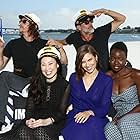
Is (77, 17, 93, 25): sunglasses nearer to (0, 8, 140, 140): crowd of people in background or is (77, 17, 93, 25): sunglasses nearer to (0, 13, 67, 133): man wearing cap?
(0, 8, 140, 140): crowd of people in background


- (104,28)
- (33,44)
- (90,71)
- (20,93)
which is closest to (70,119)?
(90,71)

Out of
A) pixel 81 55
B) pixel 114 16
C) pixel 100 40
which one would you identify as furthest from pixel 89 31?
pixel 81 55

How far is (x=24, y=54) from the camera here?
16.3ft

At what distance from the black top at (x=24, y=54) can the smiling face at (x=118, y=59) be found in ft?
3.36

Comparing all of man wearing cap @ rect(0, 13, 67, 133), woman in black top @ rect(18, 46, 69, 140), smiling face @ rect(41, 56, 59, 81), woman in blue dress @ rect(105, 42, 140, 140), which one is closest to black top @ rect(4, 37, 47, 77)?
man wearing cap @ rect(0, 13, 67, 133)

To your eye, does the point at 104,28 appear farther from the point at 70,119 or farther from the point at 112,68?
the point at 70,119

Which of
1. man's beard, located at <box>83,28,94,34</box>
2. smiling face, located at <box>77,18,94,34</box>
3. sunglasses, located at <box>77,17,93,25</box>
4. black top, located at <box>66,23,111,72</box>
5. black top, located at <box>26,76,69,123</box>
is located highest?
sunglasses, located at <box>77,17,93,25</box>

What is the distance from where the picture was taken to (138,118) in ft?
13.2

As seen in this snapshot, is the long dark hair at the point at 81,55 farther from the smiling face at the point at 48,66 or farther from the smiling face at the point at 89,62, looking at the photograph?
the smiling face at the point at 48,66

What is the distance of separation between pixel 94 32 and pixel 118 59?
1038 millimetres

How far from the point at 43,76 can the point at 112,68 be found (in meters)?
0.81

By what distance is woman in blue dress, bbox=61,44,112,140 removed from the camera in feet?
13.1

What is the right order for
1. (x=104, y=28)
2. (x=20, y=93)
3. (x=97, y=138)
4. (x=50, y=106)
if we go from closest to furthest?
(x=97, y=138) < (x=50, y=106) < (x=20, y=93) < (x=104, y=28)

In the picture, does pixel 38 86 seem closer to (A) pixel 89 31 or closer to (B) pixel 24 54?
(B) pixel 24 54
